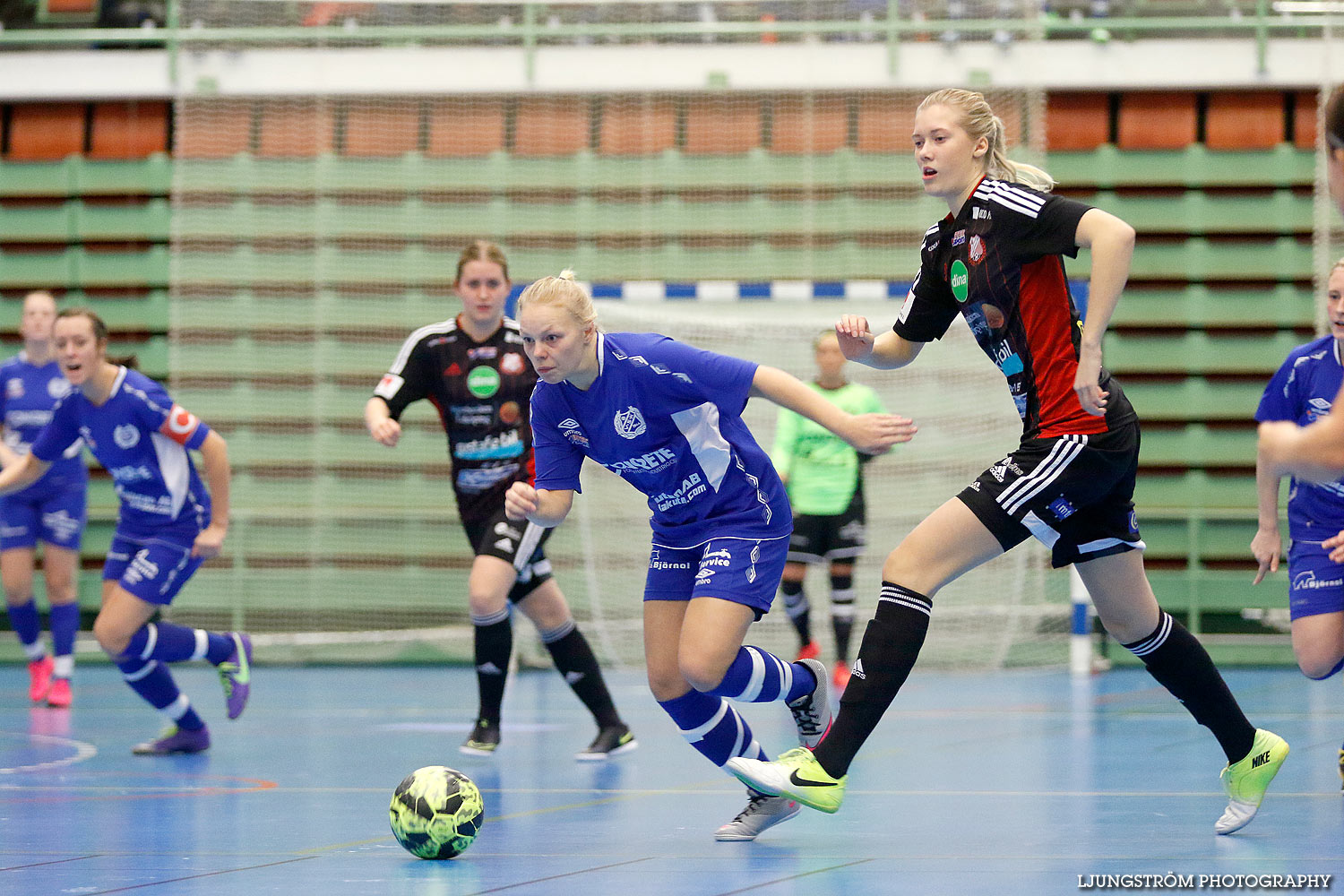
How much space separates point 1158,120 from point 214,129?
6841mm

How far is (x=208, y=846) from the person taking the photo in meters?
3.84

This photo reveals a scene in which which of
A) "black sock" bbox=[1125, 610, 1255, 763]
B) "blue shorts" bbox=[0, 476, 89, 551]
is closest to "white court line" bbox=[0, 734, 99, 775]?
"blue shorts" bbox=[0, 476, 89, 551]

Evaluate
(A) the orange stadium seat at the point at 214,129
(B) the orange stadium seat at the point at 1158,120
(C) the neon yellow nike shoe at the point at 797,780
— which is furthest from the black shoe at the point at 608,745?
(B) the orange stadium seat at the point at 1158,120

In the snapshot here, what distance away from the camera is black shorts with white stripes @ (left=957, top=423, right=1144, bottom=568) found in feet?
11.6

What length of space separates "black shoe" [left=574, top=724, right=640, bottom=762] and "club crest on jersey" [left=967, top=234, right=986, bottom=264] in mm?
2806

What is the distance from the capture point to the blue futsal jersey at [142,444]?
6.16 metres

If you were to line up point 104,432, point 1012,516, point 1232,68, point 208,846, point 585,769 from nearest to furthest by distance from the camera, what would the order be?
1. point 1012,516
2. point 208,846
3. point 585,769
4. point 104,432
5. point 1232,68

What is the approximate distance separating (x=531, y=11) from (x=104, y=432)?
554cm

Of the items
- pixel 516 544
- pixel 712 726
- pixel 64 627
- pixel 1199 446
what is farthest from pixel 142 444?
pixel 1199 446

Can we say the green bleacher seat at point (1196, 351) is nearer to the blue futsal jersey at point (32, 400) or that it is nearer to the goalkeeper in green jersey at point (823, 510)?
the goalkeeper in green jersey at point (823, 510)

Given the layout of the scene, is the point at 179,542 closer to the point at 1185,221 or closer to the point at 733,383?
the point at 733,383

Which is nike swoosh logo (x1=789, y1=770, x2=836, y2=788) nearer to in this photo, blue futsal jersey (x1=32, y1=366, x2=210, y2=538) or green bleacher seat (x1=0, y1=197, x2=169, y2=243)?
blue futsal jersey (x1=32, y1=366, x2=210, y2=538)

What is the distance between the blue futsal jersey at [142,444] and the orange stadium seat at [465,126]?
16.5ft

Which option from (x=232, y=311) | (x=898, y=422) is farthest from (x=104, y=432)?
(x=232, y=311)
